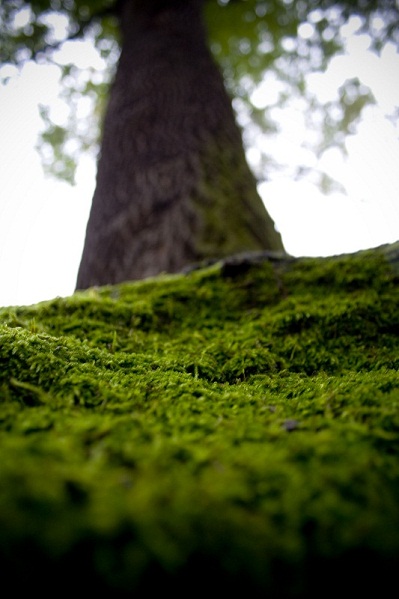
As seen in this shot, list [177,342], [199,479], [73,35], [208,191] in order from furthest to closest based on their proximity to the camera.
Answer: [73,35] < [208,191] < [177,342] < [199,479]

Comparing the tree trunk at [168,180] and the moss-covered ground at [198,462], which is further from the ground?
the tree trunk at [168,180]

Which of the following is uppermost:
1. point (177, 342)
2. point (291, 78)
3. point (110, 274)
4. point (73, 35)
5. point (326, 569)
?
point (73, 35)

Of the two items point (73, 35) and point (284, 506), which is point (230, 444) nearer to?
point (284, 506)

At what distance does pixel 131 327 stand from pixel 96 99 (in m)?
8.85

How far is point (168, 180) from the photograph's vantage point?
3.27m

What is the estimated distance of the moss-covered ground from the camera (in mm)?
398

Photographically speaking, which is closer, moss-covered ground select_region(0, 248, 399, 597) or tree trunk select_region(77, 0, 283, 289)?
moss-covered ground select_region(0, 248, 399, 597)

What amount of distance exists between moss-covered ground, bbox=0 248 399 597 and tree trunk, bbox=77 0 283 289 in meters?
1.61

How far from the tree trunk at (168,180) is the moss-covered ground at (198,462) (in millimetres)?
1612

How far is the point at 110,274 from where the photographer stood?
318 cm

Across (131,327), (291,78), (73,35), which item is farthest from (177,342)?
(291,78)

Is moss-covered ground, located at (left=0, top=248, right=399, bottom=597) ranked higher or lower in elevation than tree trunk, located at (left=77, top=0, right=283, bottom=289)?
lower

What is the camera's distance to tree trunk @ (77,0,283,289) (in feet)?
9.86

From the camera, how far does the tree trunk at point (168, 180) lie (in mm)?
3006
